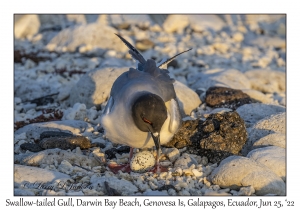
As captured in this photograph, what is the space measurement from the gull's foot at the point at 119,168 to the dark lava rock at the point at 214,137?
703 mm

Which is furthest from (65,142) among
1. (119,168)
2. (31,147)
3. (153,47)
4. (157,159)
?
(153,47)

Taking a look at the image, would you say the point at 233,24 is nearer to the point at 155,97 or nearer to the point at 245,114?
the point at 245,114

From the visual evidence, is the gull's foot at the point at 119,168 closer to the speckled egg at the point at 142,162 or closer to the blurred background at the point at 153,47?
the speckled egg at the point at 142,162

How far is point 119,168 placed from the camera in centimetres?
604

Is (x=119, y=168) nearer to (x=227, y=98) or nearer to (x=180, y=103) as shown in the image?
(x=180, y=103)

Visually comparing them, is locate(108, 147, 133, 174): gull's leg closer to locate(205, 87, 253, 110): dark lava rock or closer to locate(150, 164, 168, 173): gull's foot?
locate(150, 164, 168, 173): gull's foot

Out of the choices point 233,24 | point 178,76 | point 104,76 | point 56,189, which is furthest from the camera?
point 233,24

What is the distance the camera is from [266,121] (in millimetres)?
6820

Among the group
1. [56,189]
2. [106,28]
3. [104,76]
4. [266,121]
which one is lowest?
[56,189]

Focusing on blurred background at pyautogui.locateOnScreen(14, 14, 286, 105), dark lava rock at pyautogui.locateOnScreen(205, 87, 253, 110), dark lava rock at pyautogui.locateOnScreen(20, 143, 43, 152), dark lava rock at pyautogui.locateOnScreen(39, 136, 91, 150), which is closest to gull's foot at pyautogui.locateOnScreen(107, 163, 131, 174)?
dark lava rock at pyautogui.locateOnScreen(39, 136, 91, 150)

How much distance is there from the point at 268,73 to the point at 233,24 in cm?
602

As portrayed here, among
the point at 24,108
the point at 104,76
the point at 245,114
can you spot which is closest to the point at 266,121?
the point at 245,114

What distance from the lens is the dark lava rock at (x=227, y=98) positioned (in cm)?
804

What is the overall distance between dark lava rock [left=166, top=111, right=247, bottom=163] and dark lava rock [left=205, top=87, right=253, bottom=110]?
1.52m
